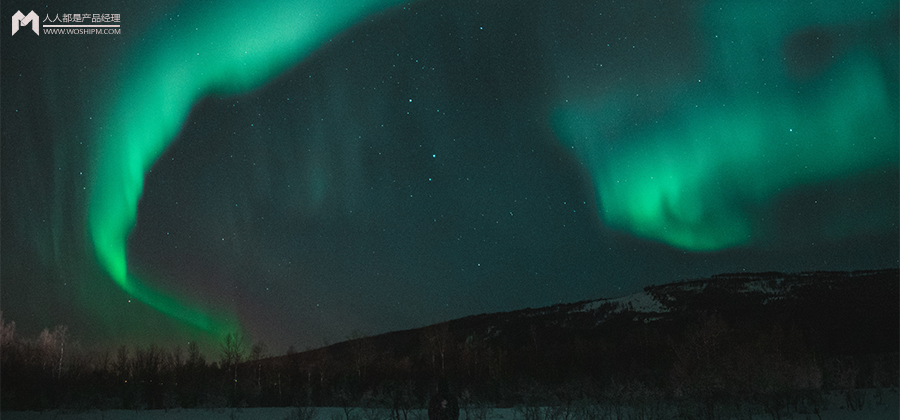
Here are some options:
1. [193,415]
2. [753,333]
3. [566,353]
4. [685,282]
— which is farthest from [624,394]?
[685,282]

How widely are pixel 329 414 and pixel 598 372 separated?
2601 cm

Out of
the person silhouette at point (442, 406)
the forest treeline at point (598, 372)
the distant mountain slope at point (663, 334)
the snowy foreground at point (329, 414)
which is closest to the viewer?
the person silhouette at point (442, 406)

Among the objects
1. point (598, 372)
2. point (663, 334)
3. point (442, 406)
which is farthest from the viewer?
point (663, 334)

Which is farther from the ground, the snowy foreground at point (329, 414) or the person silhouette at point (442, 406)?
the person silhouette at point (442, 406)

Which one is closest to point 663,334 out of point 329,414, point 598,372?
point 598,372

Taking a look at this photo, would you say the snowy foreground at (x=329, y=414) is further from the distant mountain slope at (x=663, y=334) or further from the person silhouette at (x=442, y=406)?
the person silhouette at (x=442, y=406)

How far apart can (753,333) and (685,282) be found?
150 ft

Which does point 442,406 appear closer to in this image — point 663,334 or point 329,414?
point 329,414

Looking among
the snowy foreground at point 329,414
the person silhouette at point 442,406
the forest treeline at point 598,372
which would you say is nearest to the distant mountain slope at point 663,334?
the forest treeline at point 598,372

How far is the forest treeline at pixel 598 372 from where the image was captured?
87.8 feet

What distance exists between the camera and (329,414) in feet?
82.8

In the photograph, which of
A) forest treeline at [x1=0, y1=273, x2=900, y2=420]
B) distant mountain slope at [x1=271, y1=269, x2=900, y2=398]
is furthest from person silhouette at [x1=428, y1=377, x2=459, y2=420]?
distant mountain slope at [x1=271, y1=269, x2=900, y2=398]

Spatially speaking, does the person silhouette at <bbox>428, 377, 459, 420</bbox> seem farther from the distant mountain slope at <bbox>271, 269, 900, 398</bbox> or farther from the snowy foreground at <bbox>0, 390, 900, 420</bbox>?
the distant mountain slope at <bbox>271, 269, 900, 398</bbox>

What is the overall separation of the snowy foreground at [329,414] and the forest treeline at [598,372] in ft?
1.72
